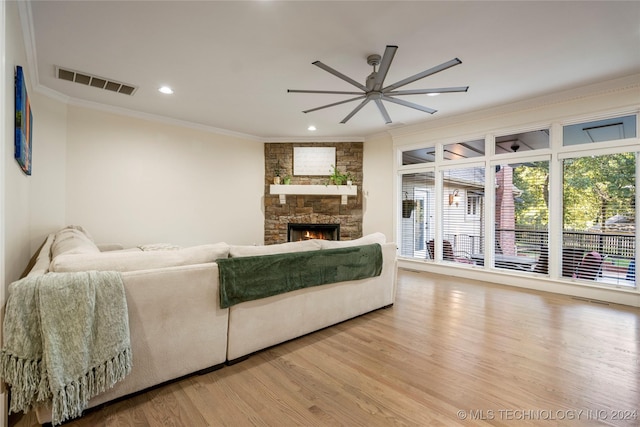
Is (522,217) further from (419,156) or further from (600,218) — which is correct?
(419,156)

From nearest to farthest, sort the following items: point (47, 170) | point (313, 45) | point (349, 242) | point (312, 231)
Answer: point (313, 45), point (349, 242), point (47, 170), point (312, 231)

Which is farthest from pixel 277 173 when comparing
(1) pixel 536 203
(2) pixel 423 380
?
(2) pixel 423 380

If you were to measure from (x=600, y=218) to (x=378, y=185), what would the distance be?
3571 millimetres

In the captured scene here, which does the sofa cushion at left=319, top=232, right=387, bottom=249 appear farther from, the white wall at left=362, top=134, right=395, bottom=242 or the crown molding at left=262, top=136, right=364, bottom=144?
the crown molding at left=262, top=136, right=364, bottom=144

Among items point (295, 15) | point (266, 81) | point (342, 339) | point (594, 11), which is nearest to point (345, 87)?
point (266, 81)

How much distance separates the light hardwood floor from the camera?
1647mm

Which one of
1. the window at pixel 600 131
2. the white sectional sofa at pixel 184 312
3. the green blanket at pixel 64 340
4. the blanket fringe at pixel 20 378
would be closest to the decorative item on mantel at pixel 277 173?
the white sectional sofa at pixel 184 312

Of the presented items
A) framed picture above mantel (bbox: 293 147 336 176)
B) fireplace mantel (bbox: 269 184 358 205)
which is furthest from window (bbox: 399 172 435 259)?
framed picture above mantel (bbox: 293 147 336 176)

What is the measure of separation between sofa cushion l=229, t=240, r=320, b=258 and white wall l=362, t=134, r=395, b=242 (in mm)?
3693

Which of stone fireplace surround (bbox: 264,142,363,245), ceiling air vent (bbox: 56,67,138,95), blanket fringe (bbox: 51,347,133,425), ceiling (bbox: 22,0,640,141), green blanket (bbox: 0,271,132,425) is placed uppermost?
ceiling (bbox: 22,0,640,141)

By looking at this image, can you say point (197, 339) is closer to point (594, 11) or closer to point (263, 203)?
point (594, 11)

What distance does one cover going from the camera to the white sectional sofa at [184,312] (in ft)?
5.83

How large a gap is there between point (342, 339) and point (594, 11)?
350 centimetres

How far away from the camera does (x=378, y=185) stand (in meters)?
6.40
